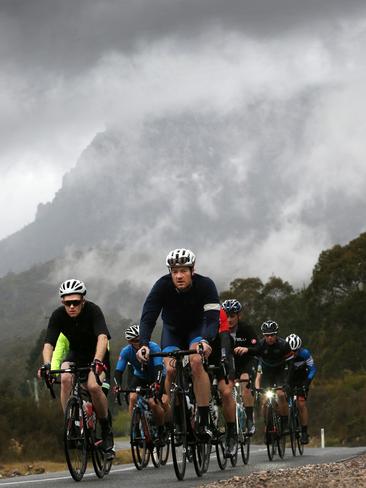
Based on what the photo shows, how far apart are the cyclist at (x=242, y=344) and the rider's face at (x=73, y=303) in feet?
15.1

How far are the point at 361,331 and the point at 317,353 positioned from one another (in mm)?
3873

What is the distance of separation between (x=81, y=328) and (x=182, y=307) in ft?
3.80

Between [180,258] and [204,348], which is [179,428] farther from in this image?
[180,258]

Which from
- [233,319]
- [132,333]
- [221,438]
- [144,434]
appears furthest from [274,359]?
[221,438]

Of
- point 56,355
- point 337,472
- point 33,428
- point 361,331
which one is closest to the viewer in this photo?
point 337,472

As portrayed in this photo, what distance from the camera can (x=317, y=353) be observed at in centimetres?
7812

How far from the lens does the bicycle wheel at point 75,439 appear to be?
1148cm

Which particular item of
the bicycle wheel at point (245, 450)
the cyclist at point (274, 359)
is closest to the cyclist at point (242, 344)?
the cyclist at point (274, 359)

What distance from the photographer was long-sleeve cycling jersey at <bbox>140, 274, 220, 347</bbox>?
1188 cm

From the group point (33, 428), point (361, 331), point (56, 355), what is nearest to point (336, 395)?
point (361, 331)

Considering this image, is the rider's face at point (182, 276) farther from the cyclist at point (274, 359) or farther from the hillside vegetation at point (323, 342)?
the hillside vegetation at point (323, 342)

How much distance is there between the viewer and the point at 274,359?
1833 centimetres

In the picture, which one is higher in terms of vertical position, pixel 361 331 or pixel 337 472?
pixel 361 331

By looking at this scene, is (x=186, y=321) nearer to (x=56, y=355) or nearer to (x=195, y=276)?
(x=195, y=276)
